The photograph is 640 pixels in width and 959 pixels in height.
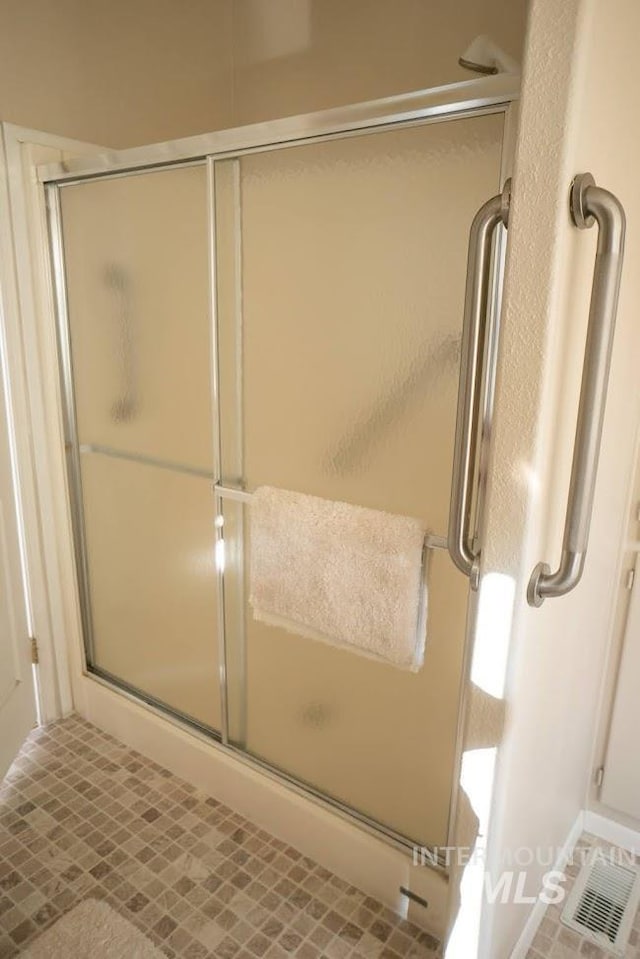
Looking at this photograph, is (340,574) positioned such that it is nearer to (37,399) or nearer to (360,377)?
(360,377)

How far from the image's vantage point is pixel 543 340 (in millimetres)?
811

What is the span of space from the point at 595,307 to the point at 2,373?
1.57 m

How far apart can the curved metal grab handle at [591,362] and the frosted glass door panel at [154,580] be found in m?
0.95

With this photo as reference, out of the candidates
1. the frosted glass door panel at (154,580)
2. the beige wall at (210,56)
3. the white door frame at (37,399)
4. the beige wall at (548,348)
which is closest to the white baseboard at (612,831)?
the beige wall at (548,348)

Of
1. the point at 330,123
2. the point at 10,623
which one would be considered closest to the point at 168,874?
the point at 10,623

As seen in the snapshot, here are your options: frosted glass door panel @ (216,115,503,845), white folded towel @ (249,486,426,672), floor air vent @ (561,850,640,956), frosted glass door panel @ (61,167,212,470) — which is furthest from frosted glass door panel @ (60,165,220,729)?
floor air vent @ (561,850,640,956)

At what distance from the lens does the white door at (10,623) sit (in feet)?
5.83

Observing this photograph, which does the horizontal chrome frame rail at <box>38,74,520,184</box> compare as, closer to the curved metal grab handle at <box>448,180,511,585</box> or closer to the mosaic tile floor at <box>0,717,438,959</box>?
the curved metal grab handle at <box>448,180,511,585</box>

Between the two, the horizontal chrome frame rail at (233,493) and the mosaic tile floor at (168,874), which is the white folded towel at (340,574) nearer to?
the horizontal chrome frame rail at (233,493)

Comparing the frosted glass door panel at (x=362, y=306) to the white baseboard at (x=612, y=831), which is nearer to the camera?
the frosted glass door panel at (x=362, y=306)

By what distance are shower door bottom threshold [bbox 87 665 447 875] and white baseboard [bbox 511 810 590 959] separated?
0.71 ft

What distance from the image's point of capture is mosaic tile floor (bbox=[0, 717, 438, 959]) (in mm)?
1359

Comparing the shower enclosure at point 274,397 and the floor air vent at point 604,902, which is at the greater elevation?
the shower enclosure at point 274,397

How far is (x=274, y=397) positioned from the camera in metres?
1.39
